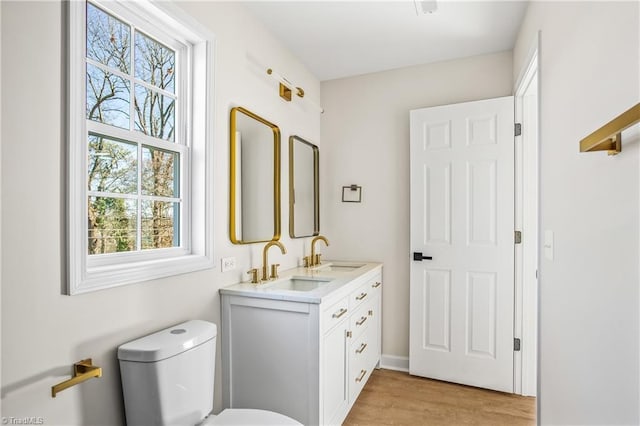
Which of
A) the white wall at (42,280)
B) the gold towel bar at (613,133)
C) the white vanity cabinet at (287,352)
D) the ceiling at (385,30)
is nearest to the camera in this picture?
the gold towel bar at (613,133)

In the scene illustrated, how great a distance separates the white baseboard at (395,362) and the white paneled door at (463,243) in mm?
92

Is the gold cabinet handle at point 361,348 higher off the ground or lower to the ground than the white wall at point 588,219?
lower

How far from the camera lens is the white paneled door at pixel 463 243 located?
258cm

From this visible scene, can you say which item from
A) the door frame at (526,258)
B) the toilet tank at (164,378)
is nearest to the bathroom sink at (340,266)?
the door frame at (526,258)

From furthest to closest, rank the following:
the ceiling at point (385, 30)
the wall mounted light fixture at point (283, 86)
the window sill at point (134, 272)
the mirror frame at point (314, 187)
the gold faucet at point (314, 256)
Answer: the gold faucet at point (314, 256) → the mirror frame at point (314, 187) → the wall mounted light fixture at point (283, 86) → the ceiling at point (385, 30) → the window sill at point (134, 272)

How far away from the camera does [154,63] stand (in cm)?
171

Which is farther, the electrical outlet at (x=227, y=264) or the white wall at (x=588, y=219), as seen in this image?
the electrical outlet at (x=227, y=264)

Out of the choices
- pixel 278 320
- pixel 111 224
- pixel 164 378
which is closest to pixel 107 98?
pixel 111 224

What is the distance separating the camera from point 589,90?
3.77 feet

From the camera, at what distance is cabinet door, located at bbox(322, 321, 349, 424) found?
5.95 ft

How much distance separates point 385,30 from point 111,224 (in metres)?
2.06

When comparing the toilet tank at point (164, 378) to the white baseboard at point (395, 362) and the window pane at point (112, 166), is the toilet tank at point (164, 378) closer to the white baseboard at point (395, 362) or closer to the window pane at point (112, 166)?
the window pane at point (112, 166)

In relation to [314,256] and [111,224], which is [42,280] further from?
[314,256]

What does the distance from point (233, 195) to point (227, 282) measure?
1.59 ft
